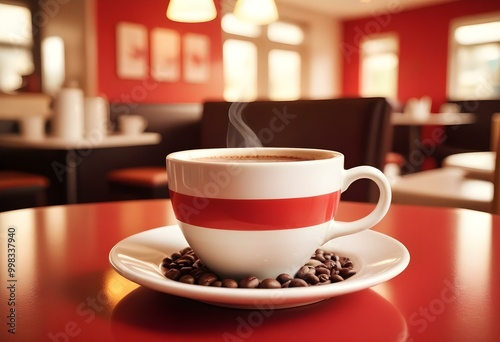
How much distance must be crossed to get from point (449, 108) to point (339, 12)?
271 cm

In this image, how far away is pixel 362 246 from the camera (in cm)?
56

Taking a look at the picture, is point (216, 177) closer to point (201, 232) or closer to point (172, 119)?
point (201, 232)

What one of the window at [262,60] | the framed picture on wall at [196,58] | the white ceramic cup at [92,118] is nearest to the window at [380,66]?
the window at [262,60]

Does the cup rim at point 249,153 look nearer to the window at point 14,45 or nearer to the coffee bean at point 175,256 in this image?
the coffee bean at point 175,256

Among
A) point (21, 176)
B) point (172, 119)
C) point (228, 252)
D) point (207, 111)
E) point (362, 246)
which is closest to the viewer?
point (228, 252)

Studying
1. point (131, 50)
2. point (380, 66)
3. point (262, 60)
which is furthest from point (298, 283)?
point (380, 66)

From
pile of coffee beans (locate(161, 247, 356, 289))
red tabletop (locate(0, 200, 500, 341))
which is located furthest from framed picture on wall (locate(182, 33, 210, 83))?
pile of coffee beans (locate(161, 247, 356, 289))

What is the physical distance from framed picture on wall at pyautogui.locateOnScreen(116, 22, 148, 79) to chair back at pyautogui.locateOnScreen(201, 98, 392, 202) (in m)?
4.08

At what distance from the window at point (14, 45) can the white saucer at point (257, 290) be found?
17.5 feet

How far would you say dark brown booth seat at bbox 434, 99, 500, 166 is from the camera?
6641mm

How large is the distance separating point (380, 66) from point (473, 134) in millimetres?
2576

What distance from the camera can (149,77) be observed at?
5.57 meters

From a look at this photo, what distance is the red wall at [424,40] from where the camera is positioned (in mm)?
7656

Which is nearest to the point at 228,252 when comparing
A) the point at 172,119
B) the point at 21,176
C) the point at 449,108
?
the point at 21,176
